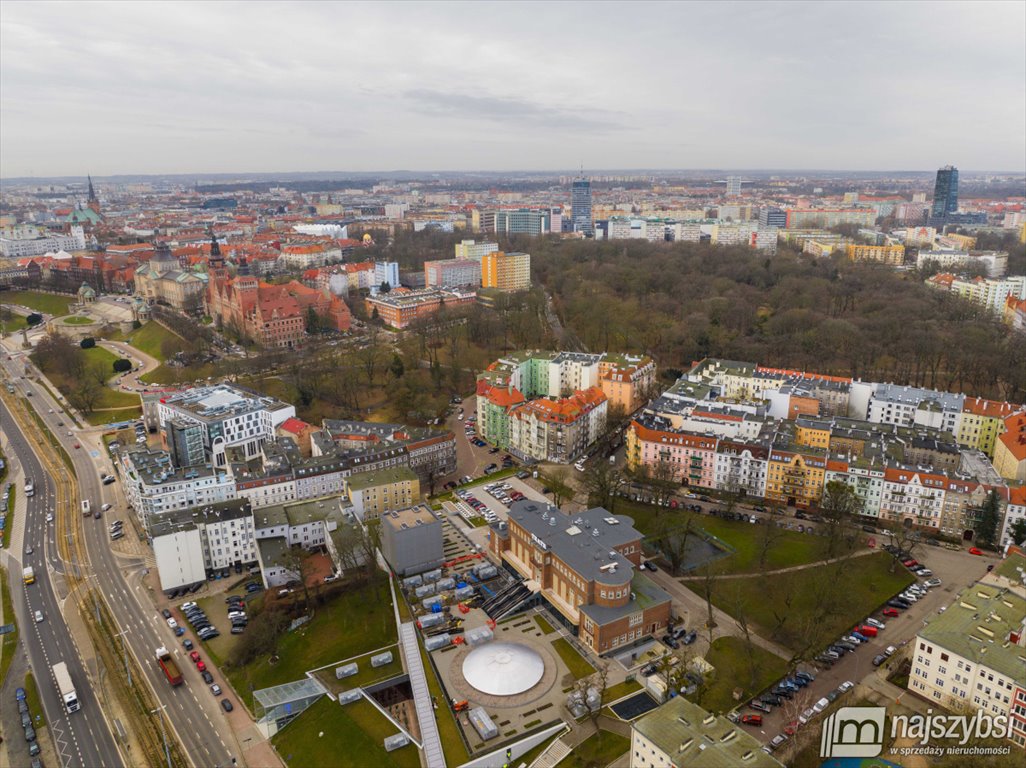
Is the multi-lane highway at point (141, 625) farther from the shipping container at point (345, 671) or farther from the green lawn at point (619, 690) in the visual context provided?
the green lawn at point (619, 690)

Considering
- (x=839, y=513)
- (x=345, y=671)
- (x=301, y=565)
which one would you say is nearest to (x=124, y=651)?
(x=301, y=565)

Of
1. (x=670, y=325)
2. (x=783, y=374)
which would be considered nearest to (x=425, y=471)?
(x=783, y=374)

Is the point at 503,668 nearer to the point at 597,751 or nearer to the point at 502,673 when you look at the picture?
the point at 502,673

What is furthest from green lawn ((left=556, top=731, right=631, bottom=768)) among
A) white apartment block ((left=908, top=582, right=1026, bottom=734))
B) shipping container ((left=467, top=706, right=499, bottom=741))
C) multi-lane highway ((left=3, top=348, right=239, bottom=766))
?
multi-lane highway ((left=3, top=348, right=239, bottom=766))

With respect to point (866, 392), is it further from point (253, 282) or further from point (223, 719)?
point (253, 282)

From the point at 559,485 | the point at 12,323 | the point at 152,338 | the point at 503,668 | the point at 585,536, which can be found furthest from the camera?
the point at 12,323

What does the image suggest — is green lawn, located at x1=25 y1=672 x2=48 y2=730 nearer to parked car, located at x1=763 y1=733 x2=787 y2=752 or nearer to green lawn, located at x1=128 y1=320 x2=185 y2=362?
parked car, located at x1=763 y1=733 x2=787 y2=752
